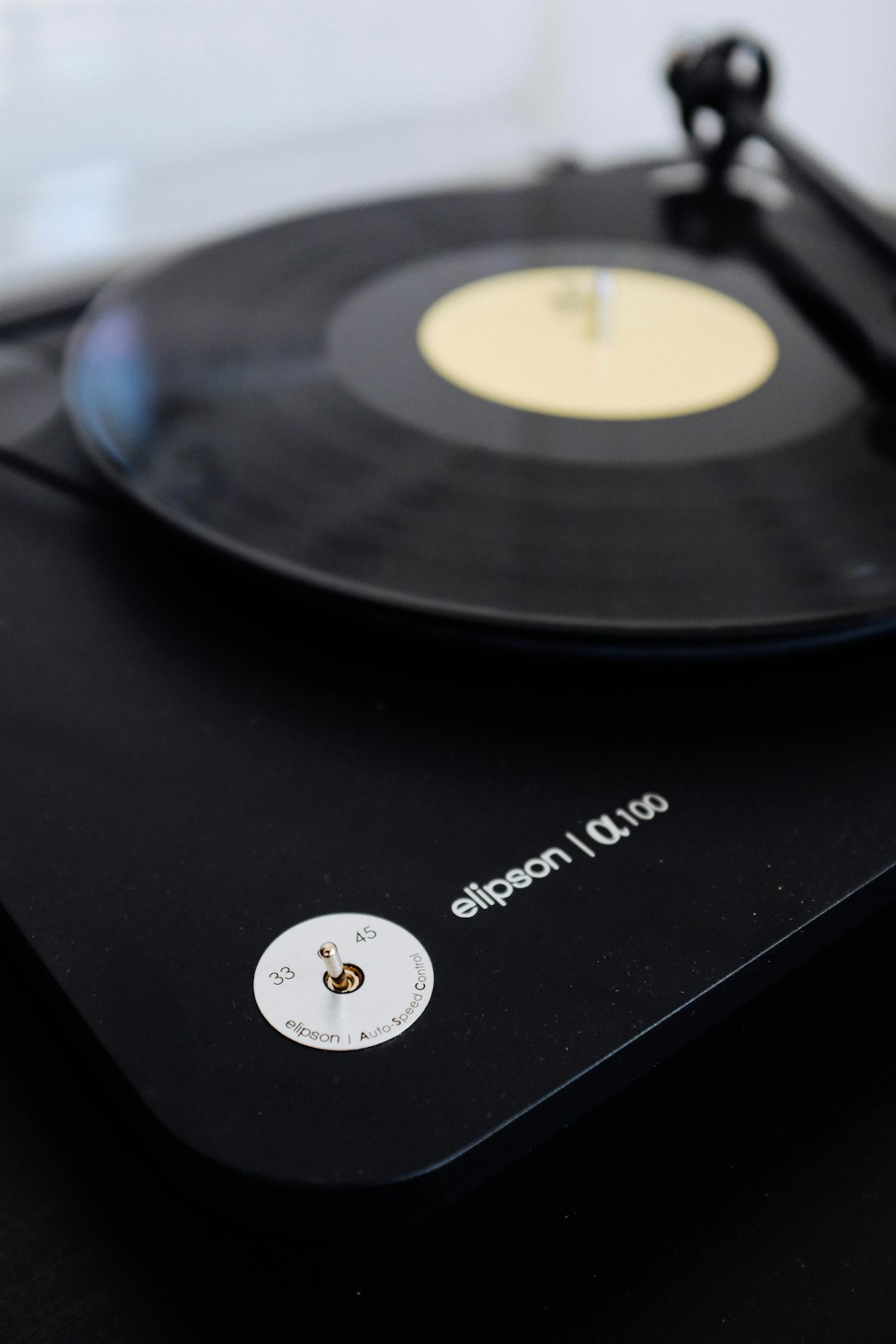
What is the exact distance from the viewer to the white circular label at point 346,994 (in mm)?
386

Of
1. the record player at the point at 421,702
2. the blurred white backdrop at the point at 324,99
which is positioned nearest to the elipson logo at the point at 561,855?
the record player at the point at 421,702

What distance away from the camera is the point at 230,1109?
36 centimetres

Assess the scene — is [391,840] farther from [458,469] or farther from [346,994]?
[458,469]

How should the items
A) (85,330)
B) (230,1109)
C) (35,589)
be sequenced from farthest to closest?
1. (85,330)
2. (35,589)
3. (230,1109)

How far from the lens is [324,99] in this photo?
5.09 feet

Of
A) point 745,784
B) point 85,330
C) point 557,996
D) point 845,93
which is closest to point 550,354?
point 85,330

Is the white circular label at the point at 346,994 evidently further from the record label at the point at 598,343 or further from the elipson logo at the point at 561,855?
the record label at the point at 598,343

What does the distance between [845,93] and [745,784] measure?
1396 millimetres

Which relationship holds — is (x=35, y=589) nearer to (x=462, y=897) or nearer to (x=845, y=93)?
(x=462, y=897)

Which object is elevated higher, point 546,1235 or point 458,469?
point 458,469

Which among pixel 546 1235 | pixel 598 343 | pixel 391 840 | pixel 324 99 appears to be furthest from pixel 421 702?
pixel 324 99

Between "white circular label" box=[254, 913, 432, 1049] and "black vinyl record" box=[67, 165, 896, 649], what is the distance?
0.15 m

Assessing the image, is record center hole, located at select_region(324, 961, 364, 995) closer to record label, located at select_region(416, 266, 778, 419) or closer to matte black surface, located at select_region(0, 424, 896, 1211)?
matte black surface, located at select_region(0, 424, 896, 1211)

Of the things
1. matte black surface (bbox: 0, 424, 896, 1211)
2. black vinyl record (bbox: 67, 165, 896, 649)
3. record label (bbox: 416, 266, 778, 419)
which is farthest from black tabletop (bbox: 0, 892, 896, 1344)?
record label (bbox: 416, 266, 778, 419)
